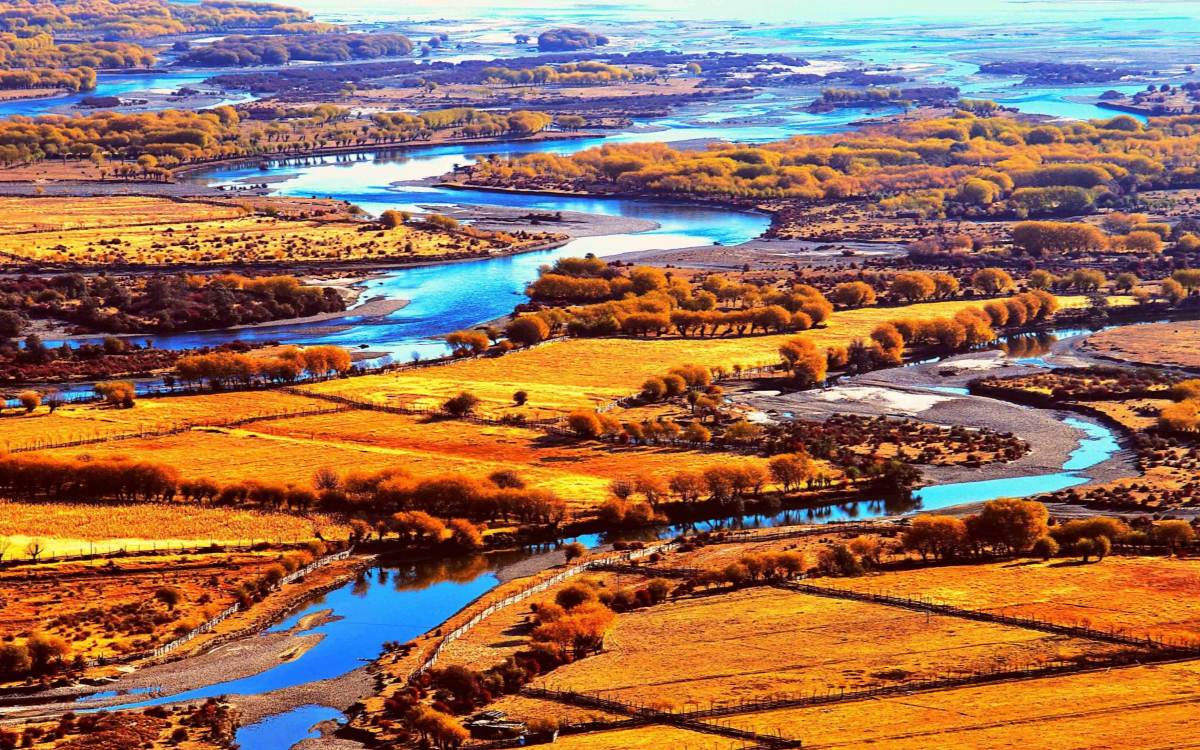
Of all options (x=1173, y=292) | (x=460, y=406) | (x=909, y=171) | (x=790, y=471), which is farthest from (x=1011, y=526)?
(x=909, y=171)

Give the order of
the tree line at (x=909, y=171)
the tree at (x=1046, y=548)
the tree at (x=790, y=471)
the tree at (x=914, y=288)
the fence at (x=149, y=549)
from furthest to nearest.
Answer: the tree line at (x=909, y=171) < the tree at (x=914, y=288) < the tree at (x=790, y=471) < the fence at (x=149, y=549) < the tree at (x=1046, y=548)

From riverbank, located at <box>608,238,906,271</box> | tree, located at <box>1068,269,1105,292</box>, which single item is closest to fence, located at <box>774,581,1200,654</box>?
tree, located at <box>1068,269,1105,292</box>

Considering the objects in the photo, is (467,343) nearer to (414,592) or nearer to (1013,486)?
(1013,486)

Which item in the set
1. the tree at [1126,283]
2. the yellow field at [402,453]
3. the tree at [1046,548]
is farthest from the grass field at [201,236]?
the tree at [1046,548]

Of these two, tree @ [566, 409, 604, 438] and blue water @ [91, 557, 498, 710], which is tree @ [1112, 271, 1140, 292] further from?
blue water @ [91, 557, 498, 710]

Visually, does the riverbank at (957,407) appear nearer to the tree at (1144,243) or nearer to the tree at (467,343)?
the tree at (467,343)

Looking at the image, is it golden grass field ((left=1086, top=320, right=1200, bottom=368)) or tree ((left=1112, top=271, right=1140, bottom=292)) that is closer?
golden grass field ((left=1086, top=320, right=1200, bottom=368))

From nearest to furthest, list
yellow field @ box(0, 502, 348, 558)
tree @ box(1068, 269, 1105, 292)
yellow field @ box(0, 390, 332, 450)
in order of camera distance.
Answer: yellow field @ box(0, 502, 348, 558), yellow field @ box(0, 390, 332, 450), tree @ box(1068, 269, 1105, 292)
